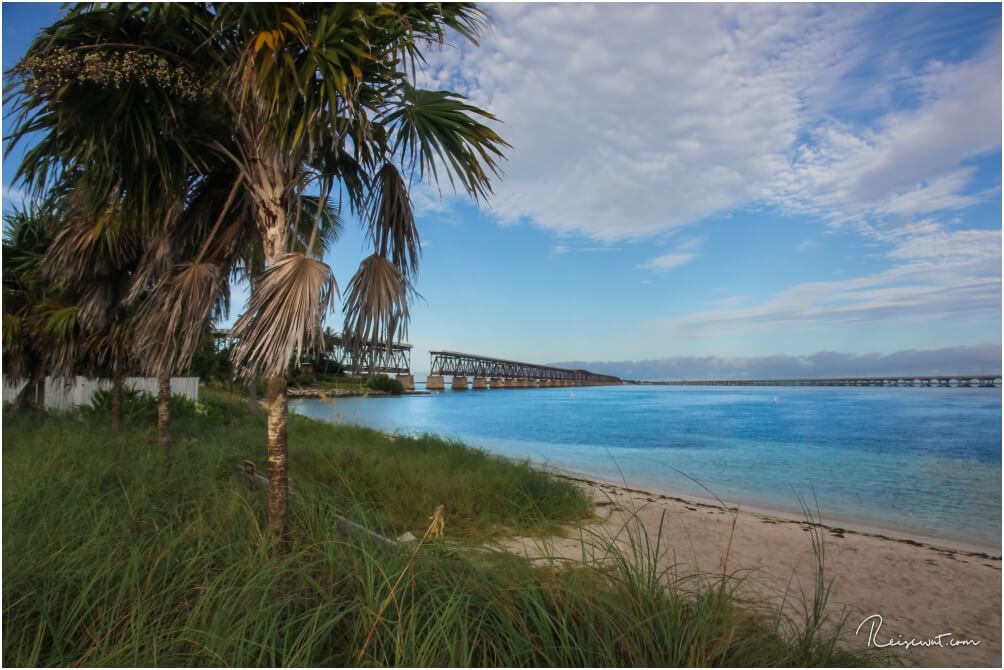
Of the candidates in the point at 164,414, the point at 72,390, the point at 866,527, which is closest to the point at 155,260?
the point at 164,414

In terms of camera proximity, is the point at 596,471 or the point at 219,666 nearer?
the point at 219,666

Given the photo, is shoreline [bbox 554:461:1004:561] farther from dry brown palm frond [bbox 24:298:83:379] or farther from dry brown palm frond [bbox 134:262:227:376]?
dry brown palm frond [bbox 24:298:83:379]

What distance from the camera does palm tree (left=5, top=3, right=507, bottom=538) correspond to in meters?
3.45

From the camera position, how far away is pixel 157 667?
2.13 m

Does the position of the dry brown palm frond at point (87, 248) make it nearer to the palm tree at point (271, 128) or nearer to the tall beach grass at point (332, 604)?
the palm tree at point (271, 128)

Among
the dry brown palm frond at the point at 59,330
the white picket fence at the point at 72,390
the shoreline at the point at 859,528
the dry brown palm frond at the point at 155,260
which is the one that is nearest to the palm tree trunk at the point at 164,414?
the dry brown palm frond at the point at 155,260

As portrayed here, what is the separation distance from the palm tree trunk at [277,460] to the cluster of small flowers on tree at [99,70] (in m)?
→ 2.31

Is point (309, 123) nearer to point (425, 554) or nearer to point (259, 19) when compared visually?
point (259, 19)

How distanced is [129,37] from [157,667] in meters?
4.16

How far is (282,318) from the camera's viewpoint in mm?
3615

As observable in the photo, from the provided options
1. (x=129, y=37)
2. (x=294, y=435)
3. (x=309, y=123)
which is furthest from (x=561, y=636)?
(x=294, y=435)

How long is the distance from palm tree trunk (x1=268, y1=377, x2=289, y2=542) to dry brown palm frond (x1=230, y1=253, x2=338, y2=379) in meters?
0.26

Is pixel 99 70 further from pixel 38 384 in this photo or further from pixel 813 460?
pixel 813 460

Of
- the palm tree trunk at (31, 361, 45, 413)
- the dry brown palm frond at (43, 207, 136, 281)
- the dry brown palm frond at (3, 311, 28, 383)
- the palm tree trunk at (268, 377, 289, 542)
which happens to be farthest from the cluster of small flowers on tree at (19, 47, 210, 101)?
the palm tree trunk at (31, 361, 45, 413)
